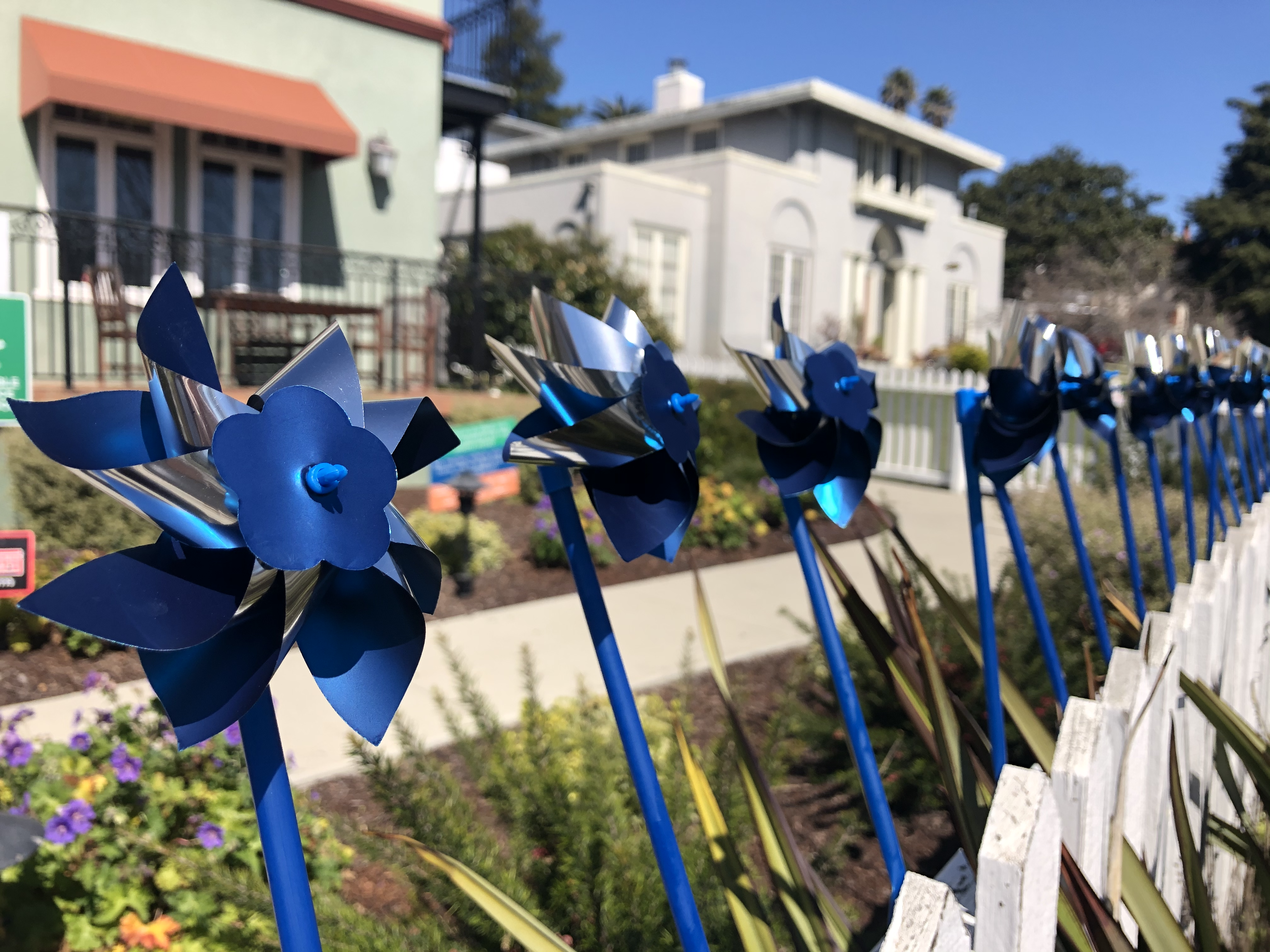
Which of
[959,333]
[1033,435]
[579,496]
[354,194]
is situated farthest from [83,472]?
[959,333]

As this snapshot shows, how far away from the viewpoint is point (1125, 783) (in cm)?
134

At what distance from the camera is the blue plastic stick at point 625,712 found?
109cm

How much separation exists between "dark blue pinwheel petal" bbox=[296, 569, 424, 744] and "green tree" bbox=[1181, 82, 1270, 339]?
1691 inches

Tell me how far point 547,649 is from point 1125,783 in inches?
156

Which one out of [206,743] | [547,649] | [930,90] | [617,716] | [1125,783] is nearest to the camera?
[617,716]

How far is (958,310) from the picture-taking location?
81.5 ft

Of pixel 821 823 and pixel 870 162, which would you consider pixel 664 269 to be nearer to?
pixel 870 162

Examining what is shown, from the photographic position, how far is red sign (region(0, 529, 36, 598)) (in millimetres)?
1577

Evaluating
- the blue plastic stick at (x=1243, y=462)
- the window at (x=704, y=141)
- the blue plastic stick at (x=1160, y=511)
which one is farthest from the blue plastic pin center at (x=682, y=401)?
the window at (x=704, y=141)

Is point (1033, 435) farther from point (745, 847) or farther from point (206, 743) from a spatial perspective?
point (206, 743)

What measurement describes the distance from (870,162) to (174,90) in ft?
55.6

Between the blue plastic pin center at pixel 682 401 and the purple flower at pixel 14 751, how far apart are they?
2.15 m

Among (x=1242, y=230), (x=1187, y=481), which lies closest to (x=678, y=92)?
(x=1187, y=481)

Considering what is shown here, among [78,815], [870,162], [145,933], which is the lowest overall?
[145,933]
